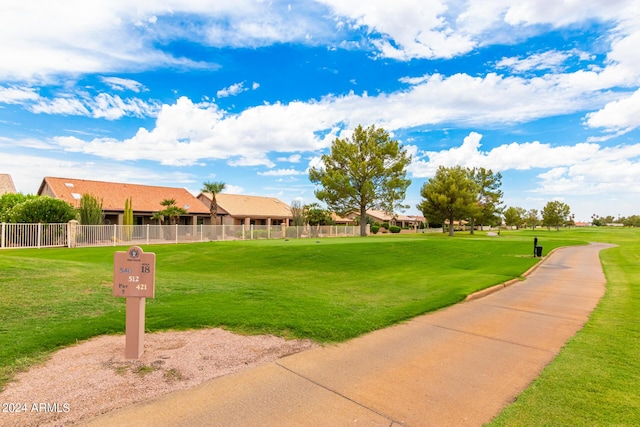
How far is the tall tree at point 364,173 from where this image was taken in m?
40.7

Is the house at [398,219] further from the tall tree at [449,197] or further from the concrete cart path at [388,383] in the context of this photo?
the concrete cart path at [388,383]

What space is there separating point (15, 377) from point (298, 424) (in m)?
3.29

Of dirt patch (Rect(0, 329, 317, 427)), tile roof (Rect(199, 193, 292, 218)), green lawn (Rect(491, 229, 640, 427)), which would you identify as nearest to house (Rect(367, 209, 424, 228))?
tile roof (Rect(199, 193, 292, 218))

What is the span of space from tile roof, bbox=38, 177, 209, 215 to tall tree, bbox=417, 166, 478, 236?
3067cm

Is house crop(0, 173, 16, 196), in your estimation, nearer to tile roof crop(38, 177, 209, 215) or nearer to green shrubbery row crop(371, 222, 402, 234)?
tile roof crop(38, 177, 209, 215)

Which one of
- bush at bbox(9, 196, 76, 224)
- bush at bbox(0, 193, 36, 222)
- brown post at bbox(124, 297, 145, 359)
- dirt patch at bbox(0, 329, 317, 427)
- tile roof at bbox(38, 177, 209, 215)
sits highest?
tile roof at bbox(38, 177, 209, 215)

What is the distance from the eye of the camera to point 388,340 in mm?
5789

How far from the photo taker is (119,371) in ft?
14.0

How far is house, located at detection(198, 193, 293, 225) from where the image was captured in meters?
45.2

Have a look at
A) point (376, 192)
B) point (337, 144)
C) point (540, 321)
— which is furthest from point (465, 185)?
point (540, 321)

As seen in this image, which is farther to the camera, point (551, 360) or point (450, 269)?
point (450, 269)

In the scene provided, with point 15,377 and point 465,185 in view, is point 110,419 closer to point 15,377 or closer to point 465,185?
point 15,377

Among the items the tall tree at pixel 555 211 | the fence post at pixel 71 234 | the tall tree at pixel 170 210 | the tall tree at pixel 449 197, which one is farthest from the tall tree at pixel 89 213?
the tall tree at pixel 555 211

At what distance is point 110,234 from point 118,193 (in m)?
14.0
